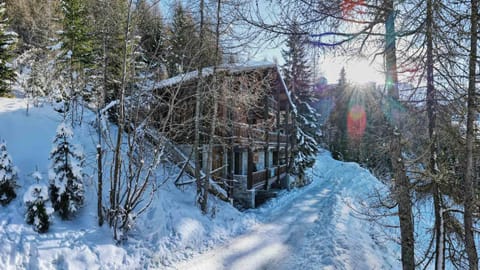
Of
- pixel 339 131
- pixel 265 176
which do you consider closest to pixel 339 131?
pixel 339 131

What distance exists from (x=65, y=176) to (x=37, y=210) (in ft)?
2.95

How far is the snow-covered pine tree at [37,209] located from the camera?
5.54 m

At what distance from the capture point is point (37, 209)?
5562mm

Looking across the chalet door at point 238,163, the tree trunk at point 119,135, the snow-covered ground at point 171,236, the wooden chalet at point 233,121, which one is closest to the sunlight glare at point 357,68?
the snow-covered ground at point 171,236

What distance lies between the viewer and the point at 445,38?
331 centimetres

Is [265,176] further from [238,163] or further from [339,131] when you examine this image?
[339,131]

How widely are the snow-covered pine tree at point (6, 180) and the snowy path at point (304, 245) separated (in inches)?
151

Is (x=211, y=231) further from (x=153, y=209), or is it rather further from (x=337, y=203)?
(x=337, y=203)

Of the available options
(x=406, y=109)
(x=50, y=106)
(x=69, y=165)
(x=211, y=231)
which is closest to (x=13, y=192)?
(x=69, y=165)

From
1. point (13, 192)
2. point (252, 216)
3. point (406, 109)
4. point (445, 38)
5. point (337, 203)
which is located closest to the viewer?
point (445, 38)

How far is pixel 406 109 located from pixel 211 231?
19.4 ft

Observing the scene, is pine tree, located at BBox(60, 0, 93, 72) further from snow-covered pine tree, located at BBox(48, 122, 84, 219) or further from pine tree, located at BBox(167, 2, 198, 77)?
snow-covered pine tree, located at BBox(48, 122, 84, 219)

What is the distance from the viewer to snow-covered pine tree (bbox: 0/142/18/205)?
574 centimetres

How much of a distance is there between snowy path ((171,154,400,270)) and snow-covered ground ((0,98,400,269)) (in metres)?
0.02
